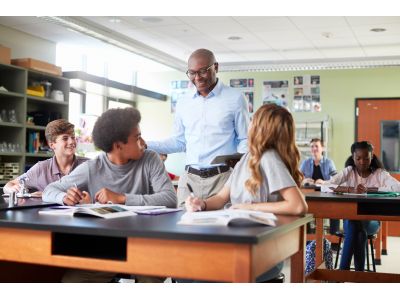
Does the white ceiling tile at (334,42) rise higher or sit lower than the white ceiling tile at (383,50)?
higher

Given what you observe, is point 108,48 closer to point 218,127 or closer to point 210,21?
point 210,21

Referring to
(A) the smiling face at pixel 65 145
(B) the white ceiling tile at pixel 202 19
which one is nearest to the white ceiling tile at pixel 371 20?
(B) the white ceiling tile at pixel 202 19

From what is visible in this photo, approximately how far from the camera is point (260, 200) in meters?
2.43

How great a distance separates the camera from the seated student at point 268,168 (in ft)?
7.65

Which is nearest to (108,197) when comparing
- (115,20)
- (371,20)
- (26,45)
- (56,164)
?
(56,164)

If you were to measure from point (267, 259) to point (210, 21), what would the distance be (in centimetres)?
531

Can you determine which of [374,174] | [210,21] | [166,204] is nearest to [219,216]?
[166,204]

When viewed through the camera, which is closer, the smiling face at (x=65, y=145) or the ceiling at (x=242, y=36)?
the smiling face at (x=65, y=145)

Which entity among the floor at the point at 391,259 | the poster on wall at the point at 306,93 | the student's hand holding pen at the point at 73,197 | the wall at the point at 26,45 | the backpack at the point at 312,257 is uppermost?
the wall at the point at 26,45

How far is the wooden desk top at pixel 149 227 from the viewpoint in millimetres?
1717

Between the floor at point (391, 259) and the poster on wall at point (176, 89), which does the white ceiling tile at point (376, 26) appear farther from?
the poster on wall at point (176, 89)

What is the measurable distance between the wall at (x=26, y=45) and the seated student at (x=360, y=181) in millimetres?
4295

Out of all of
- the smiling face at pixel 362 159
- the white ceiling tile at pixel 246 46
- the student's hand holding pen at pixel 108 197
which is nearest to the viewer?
the student's hand holding pen at pixel 108 197

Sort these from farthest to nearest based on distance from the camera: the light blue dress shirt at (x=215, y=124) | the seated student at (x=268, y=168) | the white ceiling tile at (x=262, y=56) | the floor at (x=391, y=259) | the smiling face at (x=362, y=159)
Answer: the white ceiling tile at (x=262, y=56)
the floor at (x=391, y=259)
the smiling face at (x=362, y=159)
the light blue dress shirt at (x=215, y=124)
the seated student at (x=268, y=168)
